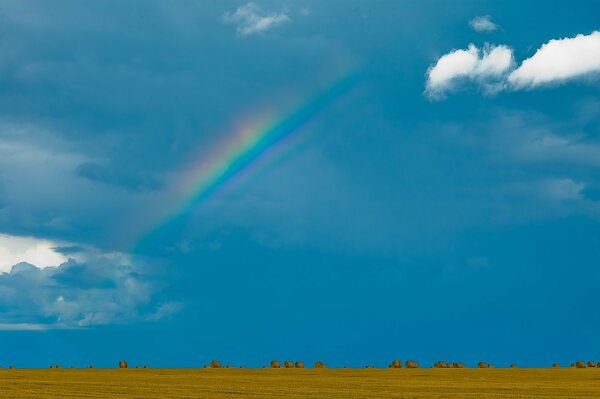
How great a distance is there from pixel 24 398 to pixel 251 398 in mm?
9390

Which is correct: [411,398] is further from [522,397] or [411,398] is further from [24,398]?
[24,398]

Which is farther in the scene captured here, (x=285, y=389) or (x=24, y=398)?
(x=285, y=389)

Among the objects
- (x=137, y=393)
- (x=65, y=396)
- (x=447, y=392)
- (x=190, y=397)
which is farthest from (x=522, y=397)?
(x=65, y=396)

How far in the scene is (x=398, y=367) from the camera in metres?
84.4

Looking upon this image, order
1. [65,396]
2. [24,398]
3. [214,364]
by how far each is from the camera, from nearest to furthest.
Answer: [24,398] < [65,396] < [214,364]

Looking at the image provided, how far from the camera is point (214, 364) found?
8331 cm

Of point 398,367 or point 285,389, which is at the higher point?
point 398,367

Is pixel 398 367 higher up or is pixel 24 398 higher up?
pixel 398 367

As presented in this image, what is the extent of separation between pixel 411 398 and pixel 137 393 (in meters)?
12.6

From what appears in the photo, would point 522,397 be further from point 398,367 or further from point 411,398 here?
point 398,367

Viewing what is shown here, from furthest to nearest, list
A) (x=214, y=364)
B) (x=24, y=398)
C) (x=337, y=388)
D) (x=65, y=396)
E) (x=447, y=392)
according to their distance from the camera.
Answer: (x=214, y=364) → (x=337, y=388) → (x=447, y=392) → (x=65, y=396) → (x=24, y=398)

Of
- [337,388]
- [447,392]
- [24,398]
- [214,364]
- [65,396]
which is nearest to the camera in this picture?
[24,398]

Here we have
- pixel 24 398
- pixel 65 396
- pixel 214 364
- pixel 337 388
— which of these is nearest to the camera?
pixel 24 398

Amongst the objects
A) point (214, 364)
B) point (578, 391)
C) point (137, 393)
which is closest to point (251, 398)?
point (137, 393)
